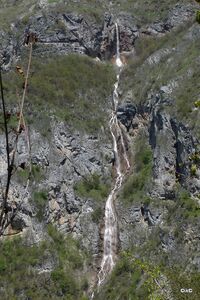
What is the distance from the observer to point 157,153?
5425 cm

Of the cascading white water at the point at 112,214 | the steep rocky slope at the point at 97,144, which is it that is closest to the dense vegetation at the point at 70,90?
the steep rocky slope at the point at 97,144

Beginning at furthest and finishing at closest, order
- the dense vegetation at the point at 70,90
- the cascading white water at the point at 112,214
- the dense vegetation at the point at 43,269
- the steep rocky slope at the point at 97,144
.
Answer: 1. the dense vegetation at the point at 70,90
2. the cascading white water at the point at 112,214
3. the steep rocky slope at the point at 97,144
4. the dense vegetation at the point at 43,269

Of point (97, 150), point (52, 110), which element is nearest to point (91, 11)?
point (52, 110)

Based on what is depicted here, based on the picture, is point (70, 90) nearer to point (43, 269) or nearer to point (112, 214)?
point (112, 214)

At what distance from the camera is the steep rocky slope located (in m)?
46.2

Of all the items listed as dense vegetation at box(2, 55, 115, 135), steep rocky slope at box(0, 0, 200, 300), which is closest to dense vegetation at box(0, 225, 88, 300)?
steep rocky slope at box(0, 0, 200, 300)

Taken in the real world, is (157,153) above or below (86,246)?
above

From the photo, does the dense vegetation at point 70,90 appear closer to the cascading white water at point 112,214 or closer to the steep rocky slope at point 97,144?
the steep rocky slope at point 97,144

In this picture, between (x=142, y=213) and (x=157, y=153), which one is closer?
(x=142, y=213)

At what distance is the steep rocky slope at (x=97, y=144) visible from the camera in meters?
46.2

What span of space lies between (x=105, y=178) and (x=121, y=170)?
2.51 m

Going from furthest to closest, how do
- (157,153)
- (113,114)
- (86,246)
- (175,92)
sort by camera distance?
(113,114)
(175,92)
(157,153)
(86,246)

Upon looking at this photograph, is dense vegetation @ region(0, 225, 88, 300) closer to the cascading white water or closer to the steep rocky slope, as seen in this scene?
the steep rocky slope

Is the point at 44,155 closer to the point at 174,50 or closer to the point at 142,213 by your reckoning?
the point at 142,213
